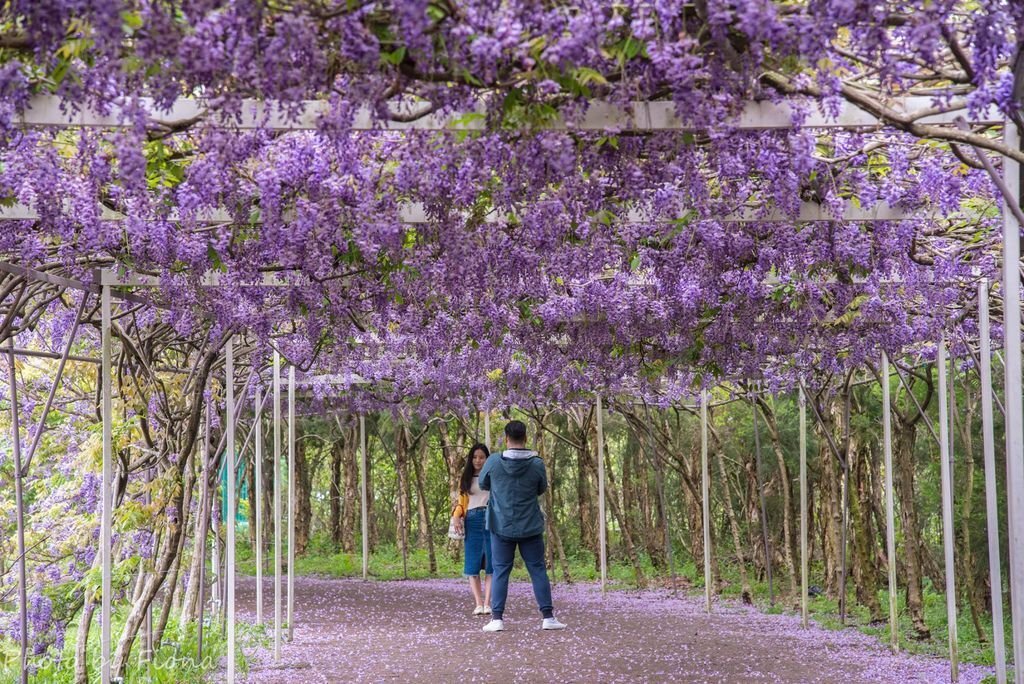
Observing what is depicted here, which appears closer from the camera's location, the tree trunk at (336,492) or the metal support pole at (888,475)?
the metal support pole at (888,475)

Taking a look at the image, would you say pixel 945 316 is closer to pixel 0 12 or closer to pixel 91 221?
pixel 91 221

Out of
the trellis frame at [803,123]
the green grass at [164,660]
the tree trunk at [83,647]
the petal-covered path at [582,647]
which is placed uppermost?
the trellis frame at [803,123]

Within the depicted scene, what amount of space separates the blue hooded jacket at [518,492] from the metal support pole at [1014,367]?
11.0 ft

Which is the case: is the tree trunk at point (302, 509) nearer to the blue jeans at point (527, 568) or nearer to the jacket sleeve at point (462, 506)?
the jacket sleeve at point (462, 506)

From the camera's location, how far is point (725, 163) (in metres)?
3.67

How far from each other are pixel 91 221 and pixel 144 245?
0.48m

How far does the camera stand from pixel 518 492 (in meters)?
6.87

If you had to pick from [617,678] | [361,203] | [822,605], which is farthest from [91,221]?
[822,605]

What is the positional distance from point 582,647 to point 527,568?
1242 mm

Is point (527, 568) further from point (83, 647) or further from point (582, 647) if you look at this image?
point (83, 647)

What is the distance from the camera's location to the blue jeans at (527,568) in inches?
268

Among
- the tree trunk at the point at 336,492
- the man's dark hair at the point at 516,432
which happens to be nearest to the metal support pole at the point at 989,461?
the man's dark hair at the point at 516,432

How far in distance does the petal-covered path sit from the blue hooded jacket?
0.79 metres

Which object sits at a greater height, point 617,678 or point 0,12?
point 0,12
